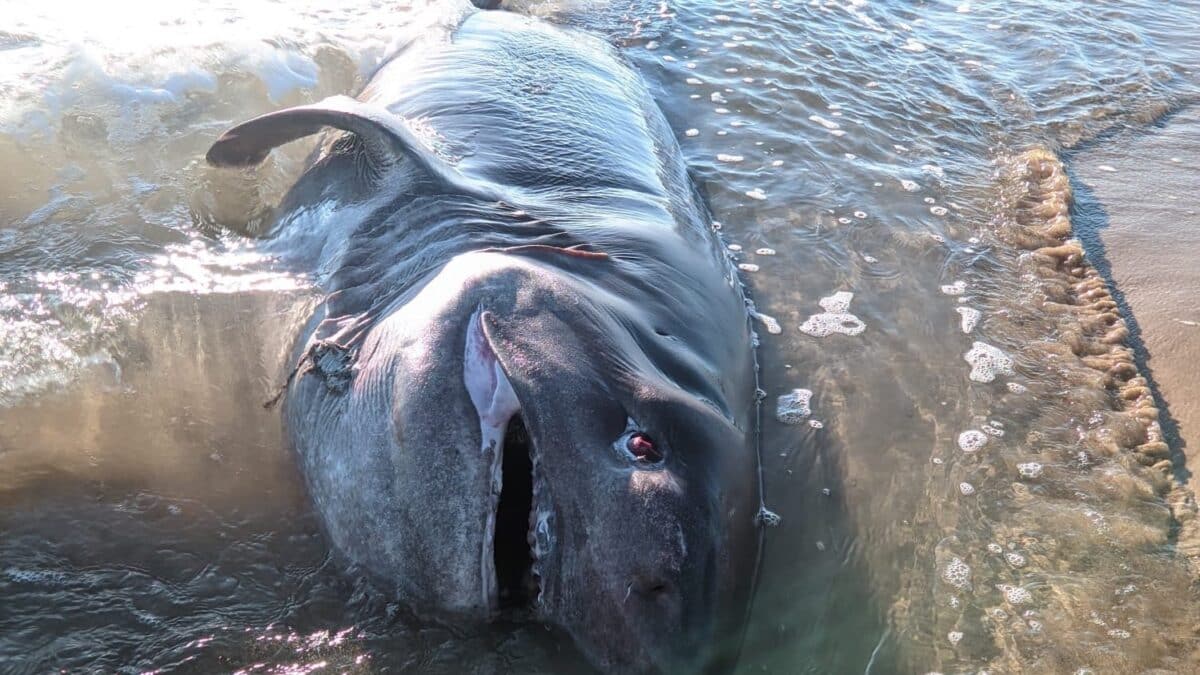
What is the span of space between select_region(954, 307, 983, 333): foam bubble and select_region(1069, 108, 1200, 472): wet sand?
88cm

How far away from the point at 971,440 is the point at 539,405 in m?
2.45

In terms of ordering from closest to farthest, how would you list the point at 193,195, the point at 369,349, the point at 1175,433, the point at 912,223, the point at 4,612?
the point at 4,612 < the point at 369,349 < the point at 1175,433 < the point at 193,195 < the point at 912,223

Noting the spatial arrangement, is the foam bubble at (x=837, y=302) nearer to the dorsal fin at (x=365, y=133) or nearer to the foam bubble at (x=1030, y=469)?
the foam bubble at (x=1030, y=469)

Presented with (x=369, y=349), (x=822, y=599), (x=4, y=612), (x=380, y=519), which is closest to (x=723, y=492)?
(x=822, y=599)

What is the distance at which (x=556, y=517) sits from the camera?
8.59ft

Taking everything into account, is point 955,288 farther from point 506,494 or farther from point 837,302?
point 506,494

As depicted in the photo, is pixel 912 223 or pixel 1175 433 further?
pixel 912 223

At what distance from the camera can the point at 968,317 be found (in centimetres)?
505

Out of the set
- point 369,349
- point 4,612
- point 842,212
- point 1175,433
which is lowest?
point 1175,433

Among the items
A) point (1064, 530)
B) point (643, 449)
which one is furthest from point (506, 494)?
point (1064, 530)

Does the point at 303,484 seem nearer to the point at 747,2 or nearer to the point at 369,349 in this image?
the point at 369,349

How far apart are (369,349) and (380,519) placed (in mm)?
613

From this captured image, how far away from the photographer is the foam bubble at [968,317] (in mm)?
4964

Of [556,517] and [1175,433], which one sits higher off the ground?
[556,517]
